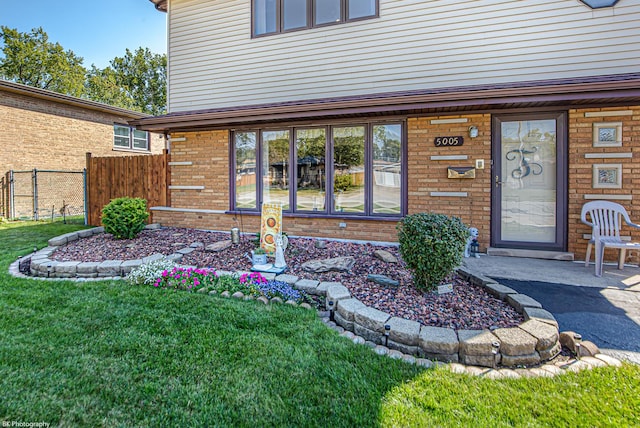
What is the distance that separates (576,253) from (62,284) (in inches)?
308

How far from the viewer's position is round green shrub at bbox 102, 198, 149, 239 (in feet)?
20.6

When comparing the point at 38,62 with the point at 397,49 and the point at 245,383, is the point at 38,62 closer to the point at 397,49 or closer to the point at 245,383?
the point at 397,49

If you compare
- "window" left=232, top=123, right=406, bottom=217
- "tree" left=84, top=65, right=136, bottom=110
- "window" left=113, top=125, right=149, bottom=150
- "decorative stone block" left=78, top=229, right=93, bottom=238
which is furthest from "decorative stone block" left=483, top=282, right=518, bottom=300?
→ "tree" left=84, top=65, right=136, bottom=110

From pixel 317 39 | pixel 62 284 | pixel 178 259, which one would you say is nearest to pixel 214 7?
pixel 317 39

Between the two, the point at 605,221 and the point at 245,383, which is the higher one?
the point at 605,221

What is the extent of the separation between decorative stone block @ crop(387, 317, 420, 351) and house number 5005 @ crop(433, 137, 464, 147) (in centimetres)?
404

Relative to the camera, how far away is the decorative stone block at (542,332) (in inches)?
105

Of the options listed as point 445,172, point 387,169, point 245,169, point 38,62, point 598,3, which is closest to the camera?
point 598,3

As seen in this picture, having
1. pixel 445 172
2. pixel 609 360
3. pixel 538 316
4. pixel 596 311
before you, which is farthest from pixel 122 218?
pixel 596 311

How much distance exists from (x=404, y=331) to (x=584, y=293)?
2.75 meters

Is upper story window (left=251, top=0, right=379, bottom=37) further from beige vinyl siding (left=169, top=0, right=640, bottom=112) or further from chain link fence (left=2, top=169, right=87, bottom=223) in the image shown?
chain link fence (left=2, top=169, right=87, bottom=223)

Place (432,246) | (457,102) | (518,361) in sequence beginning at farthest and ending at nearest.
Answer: (457,102), (432,246), (518,361)

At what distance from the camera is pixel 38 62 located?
23844 millimetres

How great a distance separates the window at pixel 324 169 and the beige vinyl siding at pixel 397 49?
947mm
